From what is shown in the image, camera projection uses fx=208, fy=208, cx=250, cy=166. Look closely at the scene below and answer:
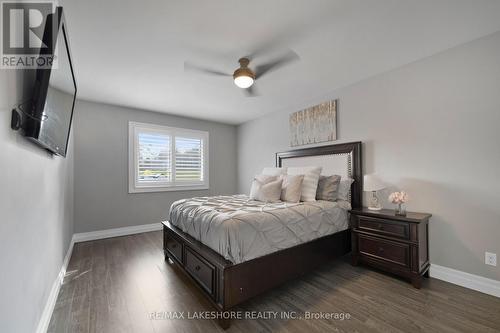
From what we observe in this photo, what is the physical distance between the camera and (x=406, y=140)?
8.89 feet

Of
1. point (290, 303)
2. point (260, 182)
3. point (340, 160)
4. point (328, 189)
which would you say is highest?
point (340, 160)

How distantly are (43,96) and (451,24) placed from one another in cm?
339

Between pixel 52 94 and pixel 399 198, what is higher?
pixel 52 94

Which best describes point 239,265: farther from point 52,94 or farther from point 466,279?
point 466,279

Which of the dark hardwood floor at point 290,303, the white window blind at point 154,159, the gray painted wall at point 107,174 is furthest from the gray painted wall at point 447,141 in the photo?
the gray painted wall at point 107,174

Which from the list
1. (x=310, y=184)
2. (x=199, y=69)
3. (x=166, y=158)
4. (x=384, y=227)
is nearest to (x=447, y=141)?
(x=384, y=227)

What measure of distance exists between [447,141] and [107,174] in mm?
5355

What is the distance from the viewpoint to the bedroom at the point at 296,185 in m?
1.66

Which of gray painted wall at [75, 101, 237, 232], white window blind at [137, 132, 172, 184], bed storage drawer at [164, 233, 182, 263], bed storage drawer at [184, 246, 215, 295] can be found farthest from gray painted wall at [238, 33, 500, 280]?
gray painted wall at [75, 101, 237, 232]

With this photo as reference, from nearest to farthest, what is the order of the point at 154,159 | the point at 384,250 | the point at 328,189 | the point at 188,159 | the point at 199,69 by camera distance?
the point at 384,250 → the point at 199,69 → the point at 328,189 → the point at 154,159 → the point at 188,159

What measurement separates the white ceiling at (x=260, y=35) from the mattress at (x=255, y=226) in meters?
1.80

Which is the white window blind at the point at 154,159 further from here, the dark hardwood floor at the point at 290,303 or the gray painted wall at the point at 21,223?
the gray painted wall at the point at 21,223

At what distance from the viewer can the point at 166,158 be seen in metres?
4.71

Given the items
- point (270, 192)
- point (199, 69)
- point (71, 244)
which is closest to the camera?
point (199, 69)
